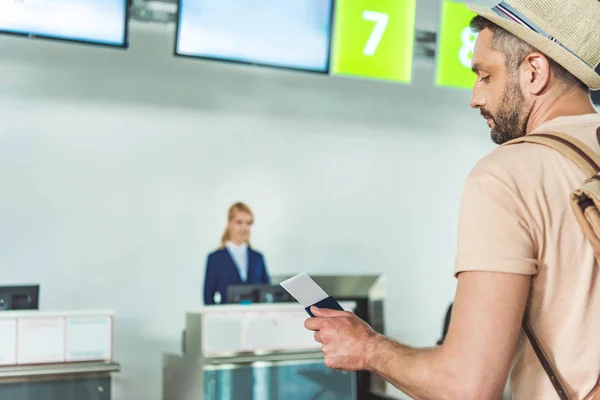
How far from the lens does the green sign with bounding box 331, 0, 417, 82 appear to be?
5172mm

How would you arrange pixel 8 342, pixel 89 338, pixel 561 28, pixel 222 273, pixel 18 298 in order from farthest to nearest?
pixel 222 273 → pixel 18 298 → pixel 89 338 → pixel 8 342 → pixel 561 28

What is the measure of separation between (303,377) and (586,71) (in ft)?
9.45

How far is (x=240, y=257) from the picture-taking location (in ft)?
19.4

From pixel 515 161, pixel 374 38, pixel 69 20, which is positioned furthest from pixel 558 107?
pixel 374 38

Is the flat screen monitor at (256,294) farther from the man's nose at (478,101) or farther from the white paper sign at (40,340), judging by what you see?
the man's nose at (478,101)

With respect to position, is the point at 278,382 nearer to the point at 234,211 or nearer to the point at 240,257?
the point at 240,257

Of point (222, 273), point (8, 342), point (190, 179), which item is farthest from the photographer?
point (190, 179)

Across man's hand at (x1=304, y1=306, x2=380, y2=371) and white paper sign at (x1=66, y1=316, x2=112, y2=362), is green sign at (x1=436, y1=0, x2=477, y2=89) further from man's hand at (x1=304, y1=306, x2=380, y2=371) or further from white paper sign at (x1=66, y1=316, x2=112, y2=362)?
man's hand at (x1=304, y1=306, x2=380, y2=371)

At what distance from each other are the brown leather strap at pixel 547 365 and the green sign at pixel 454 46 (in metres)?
4.56

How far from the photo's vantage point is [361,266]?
23.0 ft

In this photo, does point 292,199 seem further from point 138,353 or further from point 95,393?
point 95,393

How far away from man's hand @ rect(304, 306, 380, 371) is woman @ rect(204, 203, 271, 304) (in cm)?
456

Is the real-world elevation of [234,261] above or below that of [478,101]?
below

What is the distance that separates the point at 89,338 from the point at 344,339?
8.54 ft
